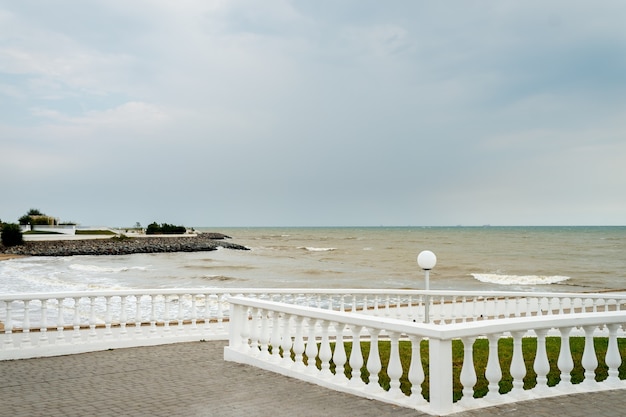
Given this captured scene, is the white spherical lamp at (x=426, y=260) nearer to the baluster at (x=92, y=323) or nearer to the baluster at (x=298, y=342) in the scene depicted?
the baluster at (x=298, y=342)

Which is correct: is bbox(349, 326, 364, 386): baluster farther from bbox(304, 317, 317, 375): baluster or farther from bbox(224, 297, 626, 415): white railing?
bbox(304, 317, 317, 375): baluster

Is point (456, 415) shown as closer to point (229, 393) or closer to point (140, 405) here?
point (229, 393)

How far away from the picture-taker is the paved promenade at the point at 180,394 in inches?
214

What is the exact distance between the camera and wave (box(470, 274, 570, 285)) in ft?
139

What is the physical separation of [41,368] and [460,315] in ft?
31.0

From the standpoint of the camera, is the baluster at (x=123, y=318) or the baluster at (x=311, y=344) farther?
the baluster at (x=123, y=318)

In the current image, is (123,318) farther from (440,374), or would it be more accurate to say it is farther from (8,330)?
(440,374)

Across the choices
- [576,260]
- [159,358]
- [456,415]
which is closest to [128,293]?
[159,358]

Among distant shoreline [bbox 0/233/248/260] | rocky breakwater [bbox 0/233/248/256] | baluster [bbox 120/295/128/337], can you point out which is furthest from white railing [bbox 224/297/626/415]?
rocky breakwater [bbox 0/233/248/256]

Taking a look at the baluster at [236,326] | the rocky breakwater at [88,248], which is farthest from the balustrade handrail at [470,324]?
the rocky breakwater at [88,248]

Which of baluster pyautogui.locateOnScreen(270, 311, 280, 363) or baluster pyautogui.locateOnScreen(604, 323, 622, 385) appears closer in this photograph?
baluster pyautogui.locateOnScreen(604, 323, 622, 385)

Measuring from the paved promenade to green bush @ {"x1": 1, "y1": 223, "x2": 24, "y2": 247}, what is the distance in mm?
68486

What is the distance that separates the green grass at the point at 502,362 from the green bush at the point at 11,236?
2721 inches

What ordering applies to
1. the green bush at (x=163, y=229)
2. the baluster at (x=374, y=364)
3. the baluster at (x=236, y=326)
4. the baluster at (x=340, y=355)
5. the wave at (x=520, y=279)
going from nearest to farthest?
1. the baluster at (x=374, y=364)
2. the baluster at (x=340, y=355)
3. the baluster at (x=236, y=326)
4. the wave at (x=520, y=279)
5. the green bush at (x=163, y=229)
